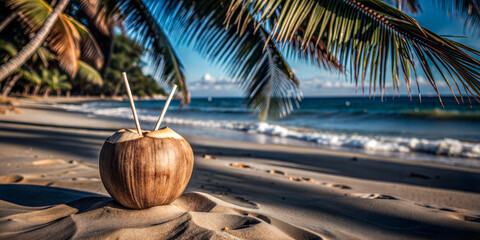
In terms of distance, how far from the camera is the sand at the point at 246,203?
1.51 m

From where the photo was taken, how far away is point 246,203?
232 cm

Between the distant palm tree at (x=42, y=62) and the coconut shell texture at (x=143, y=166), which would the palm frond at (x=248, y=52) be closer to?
the coconut shell texture at (x=143, y=166)

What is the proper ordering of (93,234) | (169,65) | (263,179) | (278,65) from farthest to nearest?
(169,65) < (263,179) < (278,65) < (93,234)

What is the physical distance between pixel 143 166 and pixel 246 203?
3.73 ft

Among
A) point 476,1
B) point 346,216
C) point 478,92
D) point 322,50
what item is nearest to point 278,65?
point 322,50

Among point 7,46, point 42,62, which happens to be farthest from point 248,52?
point 42,62

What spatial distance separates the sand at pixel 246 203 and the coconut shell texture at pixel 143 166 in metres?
0.15

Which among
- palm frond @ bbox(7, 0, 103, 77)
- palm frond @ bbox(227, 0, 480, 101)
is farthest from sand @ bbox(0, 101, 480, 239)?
palm frond @ bbox(7, 0, 103, 77)

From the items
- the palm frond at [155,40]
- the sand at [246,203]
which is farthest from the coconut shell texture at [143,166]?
the palm frond at [155,40]

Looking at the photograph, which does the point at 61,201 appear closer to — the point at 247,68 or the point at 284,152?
the point at 247,68

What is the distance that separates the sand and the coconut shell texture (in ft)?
0.49

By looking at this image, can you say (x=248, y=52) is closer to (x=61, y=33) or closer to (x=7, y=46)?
(x=61, y=33)

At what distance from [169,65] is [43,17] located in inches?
102

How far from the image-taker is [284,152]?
6008mm
